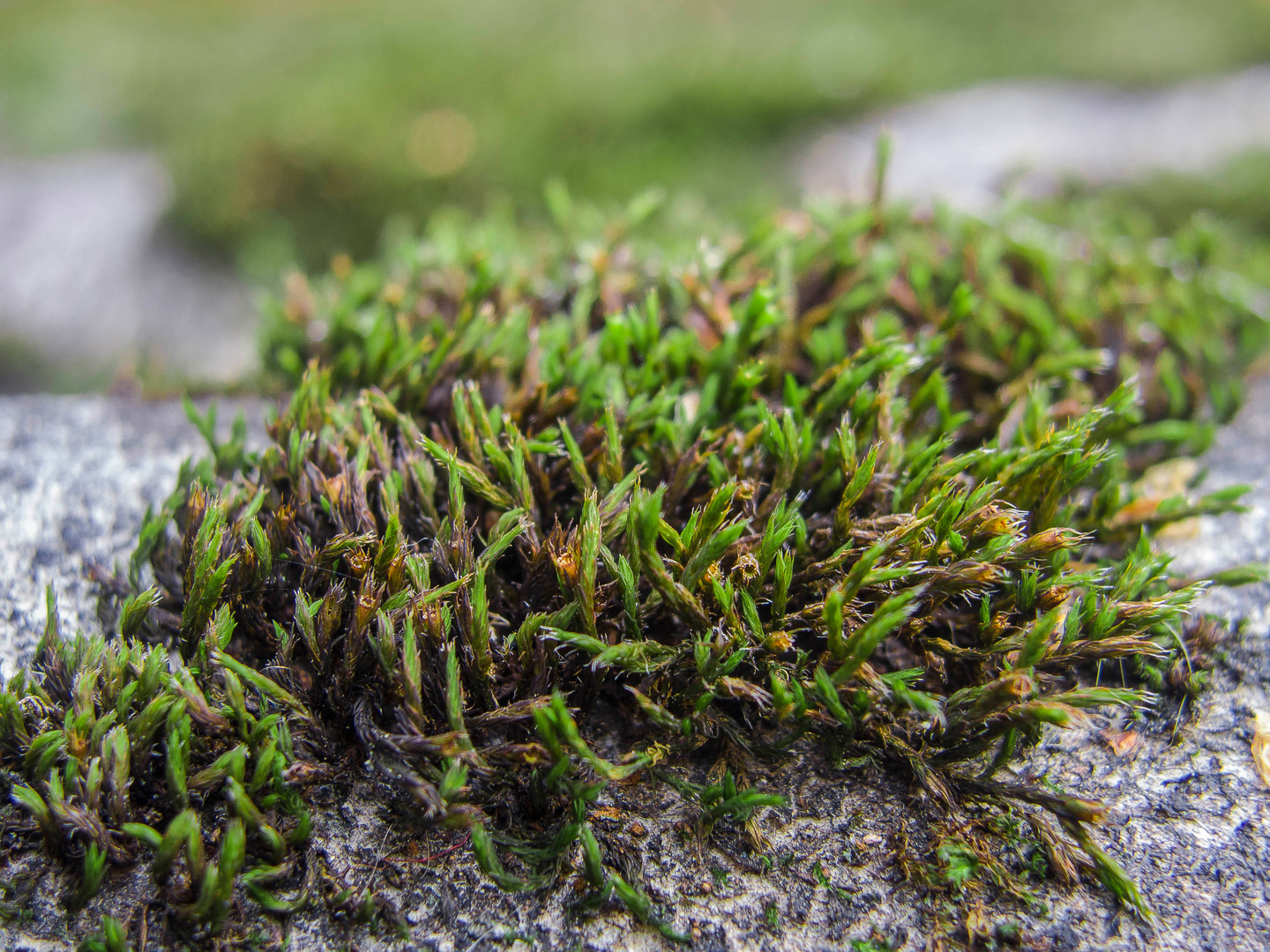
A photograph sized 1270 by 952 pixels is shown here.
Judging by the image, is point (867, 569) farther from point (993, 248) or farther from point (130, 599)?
point (993, 248)

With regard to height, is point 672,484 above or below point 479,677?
above

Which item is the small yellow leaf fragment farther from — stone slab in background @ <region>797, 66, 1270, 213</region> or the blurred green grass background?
stone slab in background @ <region>797, 66, 1270, 213</region>

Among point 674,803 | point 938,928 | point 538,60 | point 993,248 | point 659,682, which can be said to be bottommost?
point 938,928

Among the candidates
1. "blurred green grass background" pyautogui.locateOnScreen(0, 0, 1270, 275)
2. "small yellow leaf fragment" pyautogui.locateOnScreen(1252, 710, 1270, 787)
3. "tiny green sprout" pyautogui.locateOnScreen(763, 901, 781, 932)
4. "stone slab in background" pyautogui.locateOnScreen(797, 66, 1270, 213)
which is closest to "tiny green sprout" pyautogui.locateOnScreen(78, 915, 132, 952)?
"tiny green sprout" pyautogui.locateOnScreen(763, 901, 781, 932)

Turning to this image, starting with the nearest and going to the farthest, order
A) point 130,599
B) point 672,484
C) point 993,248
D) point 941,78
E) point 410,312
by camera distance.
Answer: point 130,599
point 672,484
point 410,312
point 993,248
point 941,78

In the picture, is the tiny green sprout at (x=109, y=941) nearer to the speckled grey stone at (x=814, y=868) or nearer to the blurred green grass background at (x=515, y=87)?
the speckled grey stone at (x=814, y=868)

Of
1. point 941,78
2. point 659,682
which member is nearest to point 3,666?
point 659,682

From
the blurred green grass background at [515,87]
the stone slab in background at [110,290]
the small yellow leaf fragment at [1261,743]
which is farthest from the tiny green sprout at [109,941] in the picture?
the stone slab in background at [110,290]
